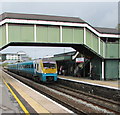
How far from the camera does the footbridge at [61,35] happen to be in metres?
17.4

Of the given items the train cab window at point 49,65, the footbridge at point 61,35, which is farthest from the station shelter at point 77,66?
the train cab window at point 49,65

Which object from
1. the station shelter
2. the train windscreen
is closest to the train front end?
the train windscreen

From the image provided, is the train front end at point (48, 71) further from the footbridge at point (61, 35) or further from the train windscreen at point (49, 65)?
the footbridge at point (61, 35)

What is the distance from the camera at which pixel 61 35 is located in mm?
18750

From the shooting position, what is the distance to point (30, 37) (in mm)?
17891

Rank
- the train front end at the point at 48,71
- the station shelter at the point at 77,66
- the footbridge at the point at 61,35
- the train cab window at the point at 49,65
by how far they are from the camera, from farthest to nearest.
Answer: the station shelter at the point at 77,66
the train cab window at the point at 49,65
the train front end at the point at 48,71
the footbridge at the point at 61,35

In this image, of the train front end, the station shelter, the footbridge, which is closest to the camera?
the footbridge

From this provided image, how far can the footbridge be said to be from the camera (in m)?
17.4

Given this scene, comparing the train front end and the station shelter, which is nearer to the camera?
the train front end

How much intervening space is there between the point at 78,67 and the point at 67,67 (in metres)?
4.15

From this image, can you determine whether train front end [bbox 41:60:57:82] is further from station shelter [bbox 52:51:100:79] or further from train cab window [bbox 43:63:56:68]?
station shelter [bbox 52:51:100:79]

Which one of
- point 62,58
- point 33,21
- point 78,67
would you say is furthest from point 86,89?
point 62,58

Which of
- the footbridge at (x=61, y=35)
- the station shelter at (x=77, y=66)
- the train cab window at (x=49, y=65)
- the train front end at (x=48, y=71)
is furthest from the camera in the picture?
the station shelter at (x=77, y=66)

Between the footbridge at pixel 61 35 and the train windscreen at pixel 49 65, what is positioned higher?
the footbridge at pixel 61 35
